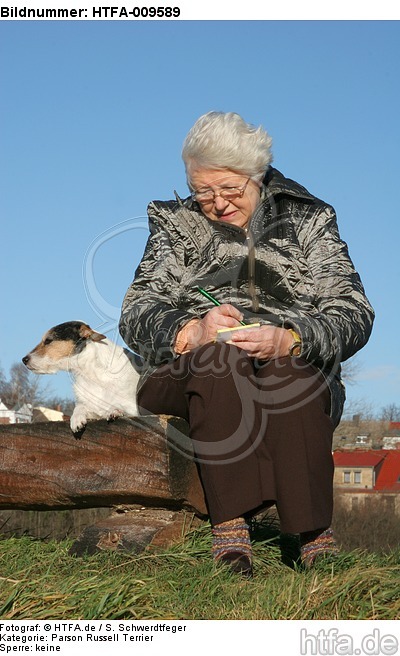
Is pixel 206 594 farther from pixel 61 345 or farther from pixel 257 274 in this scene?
pixel 61 345

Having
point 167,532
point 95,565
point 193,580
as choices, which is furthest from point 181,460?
point 193,580

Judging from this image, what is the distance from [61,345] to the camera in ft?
18.9

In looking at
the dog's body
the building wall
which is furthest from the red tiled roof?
the dog's body

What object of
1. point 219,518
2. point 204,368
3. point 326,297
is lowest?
point 219,518

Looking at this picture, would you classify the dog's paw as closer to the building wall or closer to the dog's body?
the dog's body

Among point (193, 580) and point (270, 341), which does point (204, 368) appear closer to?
point (270, 341)

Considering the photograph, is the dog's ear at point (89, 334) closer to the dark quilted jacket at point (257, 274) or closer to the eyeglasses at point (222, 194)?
the dark quilted jacket at point (257, 274)

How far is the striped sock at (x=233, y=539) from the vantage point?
3.76m

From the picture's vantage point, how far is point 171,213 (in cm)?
462

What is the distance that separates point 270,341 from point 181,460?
3.12ft

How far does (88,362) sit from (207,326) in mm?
1851

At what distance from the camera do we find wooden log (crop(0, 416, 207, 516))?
14.6 ft

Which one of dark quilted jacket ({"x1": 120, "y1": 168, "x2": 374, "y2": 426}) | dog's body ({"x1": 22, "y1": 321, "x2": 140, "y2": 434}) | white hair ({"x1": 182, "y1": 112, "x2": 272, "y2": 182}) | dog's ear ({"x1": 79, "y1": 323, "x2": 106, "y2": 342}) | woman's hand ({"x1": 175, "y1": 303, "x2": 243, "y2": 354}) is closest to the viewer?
woman's hand ({"x1": 175, "y1": 303, "x2": 243, "y2": 354})
